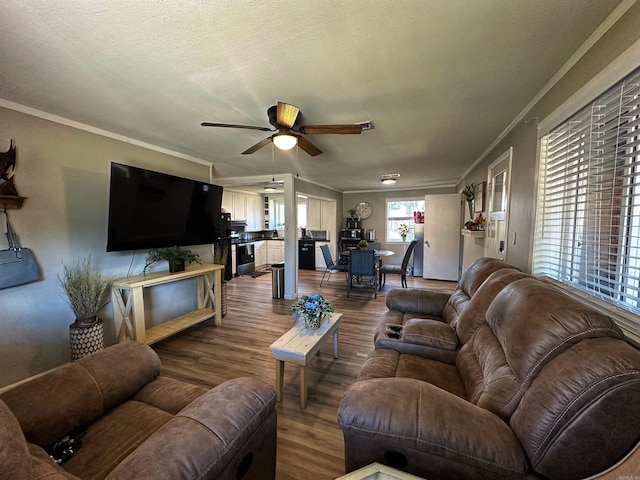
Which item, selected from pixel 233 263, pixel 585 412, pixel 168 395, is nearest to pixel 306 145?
pixel 168 395

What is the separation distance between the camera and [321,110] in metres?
2.17

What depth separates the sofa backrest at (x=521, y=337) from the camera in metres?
0.97

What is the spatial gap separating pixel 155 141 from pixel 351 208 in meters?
5.64

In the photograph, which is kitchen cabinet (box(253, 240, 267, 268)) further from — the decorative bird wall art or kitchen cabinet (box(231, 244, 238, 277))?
the decorative bird wall art

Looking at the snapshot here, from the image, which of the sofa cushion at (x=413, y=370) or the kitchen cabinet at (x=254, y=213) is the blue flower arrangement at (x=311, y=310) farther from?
the kitchen cabinet at (x=254, y=213)

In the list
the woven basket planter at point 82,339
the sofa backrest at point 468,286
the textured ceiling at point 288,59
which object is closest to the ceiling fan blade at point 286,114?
the textured ceiling at point 288,59

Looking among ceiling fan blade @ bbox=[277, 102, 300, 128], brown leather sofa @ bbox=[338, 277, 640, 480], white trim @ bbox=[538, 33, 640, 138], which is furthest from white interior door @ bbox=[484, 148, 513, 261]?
ceiling fan blade @ bbox=[277, 102, 300, 128]

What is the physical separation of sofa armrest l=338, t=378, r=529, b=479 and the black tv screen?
268 centimetres

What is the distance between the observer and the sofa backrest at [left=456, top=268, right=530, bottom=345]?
5.57ft

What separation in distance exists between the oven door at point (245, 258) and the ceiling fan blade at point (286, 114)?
518 cm

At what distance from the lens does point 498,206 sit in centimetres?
291

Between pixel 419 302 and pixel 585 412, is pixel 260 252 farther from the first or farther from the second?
pixel 585 412

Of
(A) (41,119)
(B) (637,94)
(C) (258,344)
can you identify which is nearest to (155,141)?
(A) (41,119)

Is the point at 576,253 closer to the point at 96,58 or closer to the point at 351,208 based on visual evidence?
the point at 96,58
